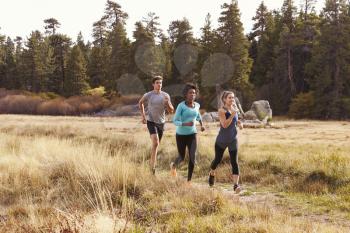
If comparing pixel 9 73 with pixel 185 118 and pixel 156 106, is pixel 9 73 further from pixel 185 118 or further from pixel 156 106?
pixel 185 118

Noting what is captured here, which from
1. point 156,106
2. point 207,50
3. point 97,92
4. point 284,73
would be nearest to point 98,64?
point 97,92

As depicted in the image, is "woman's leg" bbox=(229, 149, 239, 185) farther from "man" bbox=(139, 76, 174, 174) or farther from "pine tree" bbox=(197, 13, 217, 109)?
"pine tree" bbox=(197, 13, 217, 109)

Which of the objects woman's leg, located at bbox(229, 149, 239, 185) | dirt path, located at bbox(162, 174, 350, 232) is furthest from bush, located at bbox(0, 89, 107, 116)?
woman's leg, located at bbox(229, 149, 239, 185)

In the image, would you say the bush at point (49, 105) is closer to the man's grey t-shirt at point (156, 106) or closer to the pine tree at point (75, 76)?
the pine tree at point (75, 76)

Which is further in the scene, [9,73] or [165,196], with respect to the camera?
[9,73]

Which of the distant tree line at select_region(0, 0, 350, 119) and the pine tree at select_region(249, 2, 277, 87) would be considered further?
the pine tree at select_region(249, 2, 277, 87)

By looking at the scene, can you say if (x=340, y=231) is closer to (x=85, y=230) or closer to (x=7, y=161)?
(x=85, y=230)

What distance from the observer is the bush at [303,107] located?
131 feet

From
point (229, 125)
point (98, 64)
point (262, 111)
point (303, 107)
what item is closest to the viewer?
point (229, 125)

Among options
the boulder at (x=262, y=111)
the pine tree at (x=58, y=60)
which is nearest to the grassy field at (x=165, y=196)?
the boulder at (x=262, y=111)

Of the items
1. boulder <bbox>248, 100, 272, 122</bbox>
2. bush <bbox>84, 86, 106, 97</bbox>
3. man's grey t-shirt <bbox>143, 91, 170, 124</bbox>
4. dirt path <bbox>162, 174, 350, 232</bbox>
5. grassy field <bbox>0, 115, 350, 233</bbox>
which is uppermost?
bush <bbox>84, 86, 106, 97</bbox>

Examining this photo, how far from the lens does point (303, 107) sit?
4034 centimetres

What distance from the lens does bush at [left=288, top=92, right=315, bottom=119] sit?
39.9 m

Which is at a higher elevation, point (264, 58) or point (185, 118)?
point (264, 58)
